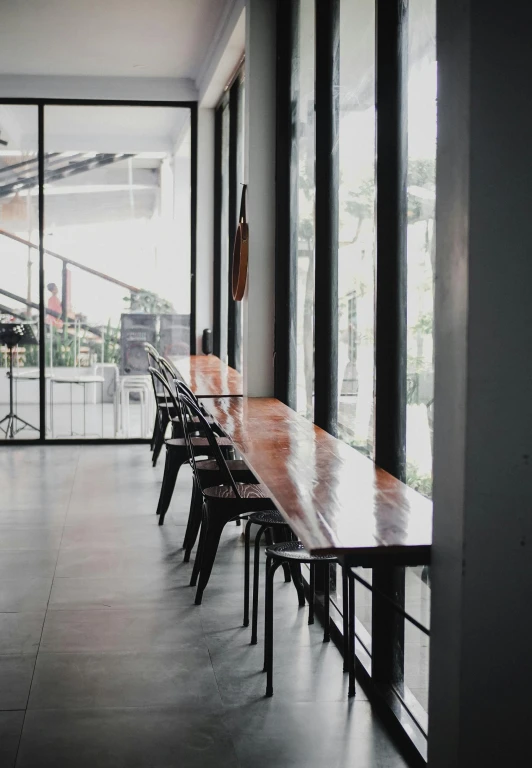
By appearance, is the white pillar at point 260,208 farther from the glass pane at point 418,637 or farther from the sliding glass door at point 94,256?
the sliding glass door at point 94,256

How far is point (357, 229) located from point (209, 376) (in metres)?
2.88

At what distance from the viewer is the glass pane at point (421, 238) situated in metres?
2.76

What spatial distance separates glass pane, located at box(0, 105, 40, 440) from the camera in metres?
8.09

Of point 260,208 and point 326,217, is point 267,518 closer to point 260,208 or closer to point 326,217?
point 326,217

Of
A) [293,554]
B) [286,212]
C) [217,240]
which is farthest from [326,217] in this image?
[217,240]

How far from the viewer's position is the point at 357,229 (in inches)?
145

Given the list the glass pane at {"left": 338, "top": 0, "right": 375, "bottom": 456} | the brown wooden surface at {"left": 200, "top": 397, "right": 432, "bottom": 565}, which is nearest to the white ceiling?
the glass pane at {"left": 338, "top": 0, "right": 375, "bottom": 456}

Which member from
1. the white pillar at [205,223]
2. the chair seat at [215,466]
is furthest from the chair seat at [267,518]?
the white pillar at [205,223]

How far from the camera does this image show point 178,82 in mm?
8102

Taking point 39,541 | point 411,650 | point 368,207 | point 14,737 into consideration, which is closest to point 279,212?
point 368,207

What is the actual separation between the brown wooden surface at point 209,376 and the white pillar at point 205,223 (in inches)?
18.1

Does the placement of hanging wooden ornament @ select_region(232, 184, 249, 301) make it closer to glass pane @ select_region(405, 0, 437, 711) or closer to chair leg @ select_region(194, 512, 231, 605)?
chair leg @ select_region(194, 512, 231, 605)

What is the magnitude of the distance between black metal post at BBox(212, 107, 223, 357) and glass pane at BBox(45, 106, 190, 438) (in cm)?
28

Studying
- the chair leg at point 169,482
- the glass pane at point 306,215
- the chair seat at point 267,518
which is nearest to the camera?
the chair seat at point 267,518
